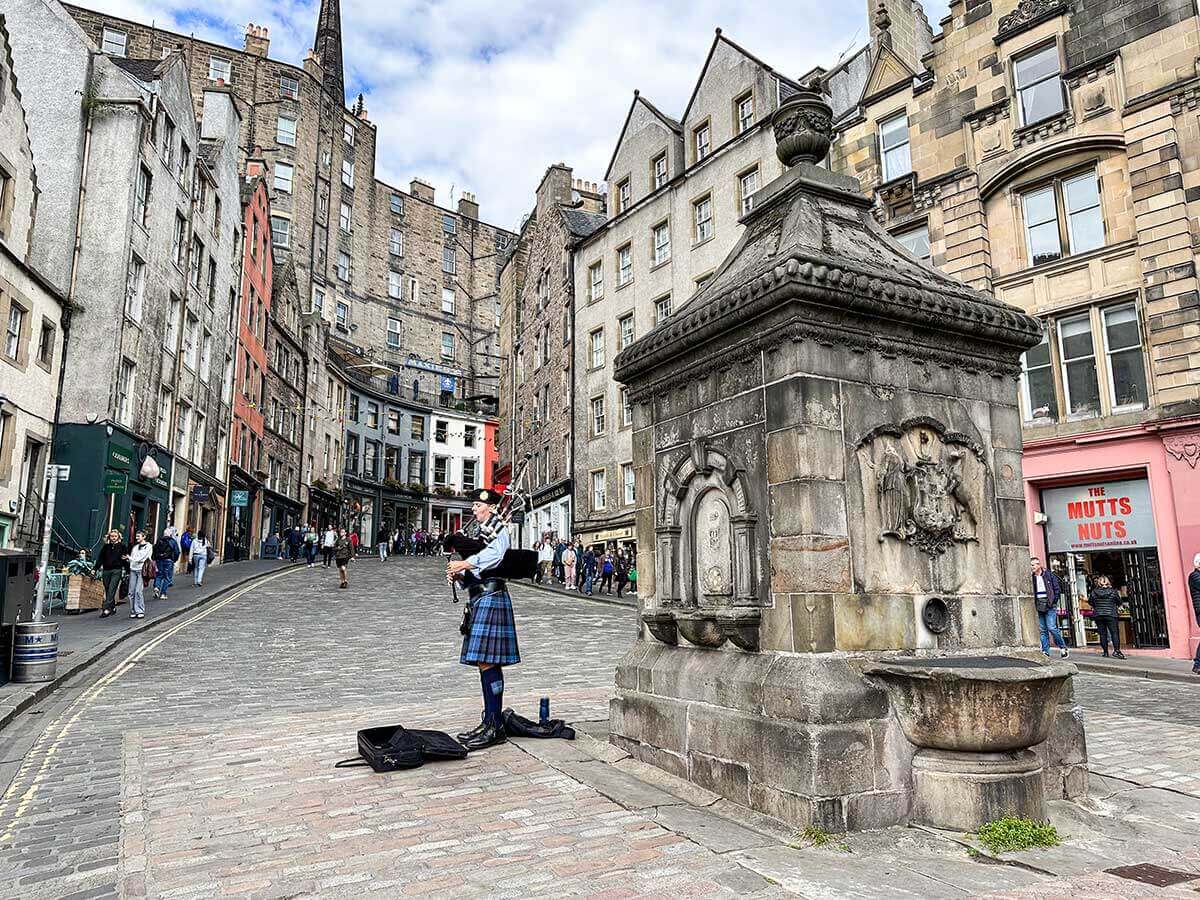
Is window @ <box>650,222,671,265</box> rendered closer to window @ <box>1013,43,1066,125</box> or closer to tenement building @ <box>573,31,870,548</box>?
tenement building @ <box>573,31,870,548</box>

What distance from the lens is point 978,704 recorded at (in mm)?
4566

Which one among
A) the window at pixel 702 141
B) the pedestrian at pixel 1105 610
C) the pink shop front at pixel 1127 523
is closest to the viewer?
the pedestrian at pixel 1105 610

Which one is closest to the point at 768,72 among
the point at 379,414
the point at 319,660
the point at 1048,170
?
the point at 1048,170

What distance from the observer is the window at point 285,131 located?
53.1 m

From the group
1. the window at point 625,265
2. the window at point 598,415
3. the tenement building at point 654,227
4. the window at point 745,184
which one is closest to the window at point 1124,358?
the tenement building at point 654,227

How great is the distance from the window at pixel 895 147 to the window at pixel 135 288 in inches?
863

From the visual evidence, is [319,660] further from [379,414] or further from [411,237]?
[411,237]

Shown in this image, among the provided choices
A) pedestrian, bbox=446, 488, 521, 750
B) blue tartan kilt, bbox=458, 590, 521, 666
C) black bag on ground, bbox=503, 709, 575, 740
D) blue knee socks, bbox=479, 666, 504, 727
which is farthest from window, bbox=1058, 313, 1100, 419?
blue knee socks, bbox=479, 666, 504, 727

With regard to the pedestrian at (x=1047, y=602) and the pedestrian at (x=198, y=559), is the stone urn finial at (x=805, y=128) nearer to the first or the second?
the pedestrian at (x=1047, y=602)

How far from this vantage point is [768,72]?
28078 mm

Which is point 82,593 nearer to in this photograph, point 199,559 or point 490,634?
point 199,559

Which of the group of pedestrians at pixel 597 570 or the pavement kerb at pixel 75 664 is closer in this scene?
the pavement kerb at pixel 75 664

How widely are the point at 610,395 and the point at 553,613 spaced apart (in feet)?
46.4

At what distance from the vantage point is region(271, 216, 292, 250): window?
52.8 meters
